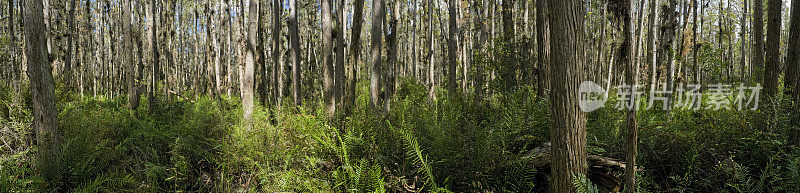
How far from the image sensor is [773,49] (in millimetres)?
4488

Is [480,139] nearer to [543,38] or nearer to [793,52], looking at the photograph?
[543,38]

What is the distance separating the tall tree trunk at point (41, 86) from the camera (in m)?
3.62

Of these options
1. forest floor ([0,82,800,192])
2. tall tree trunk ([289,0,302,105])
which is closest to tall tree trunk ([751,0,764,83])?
forest floor ([0,82,800,192])

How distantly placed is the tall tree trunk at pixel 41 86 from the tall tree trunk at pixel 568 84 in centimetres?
460

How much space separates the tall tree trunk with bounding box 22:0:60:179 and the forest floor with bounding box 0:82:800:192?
13cm

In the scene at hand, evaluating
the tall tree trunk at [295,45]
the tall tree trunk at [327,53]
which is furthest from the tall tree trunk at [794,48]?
the tall tree trunk at [295,45]

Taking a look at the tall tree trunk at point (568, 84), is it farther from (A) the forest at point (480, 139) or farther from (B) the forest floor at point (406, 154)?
(B) the forest floor at point (406, 154)

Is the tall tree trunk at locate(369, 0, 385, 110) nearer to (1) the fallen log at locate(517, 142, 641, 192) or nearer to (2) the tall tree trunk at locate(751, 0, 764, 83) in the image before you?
(1) the fallen log at locate(517, 142, 641, 192)

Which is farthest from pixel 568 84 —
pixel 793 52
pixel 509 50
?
pixel 509 50

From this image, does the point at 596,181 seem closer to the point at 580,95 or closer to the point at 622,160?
the point at 622,160

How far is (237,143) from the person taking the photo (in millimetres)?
4562

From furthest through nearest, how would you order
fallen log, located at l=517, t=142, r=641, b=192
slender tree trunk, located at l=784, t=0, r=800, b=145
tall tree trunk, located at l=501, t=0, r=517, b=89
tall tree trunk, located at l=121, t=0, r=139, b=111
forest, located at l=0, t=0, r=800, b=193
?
tall tree trunk, located at l=501, t=0, r=517, b=89, tall tree trunk, located at l=121, t=0, r=139, b=111, slender tree trunk, located at l=784, t=0, r=800, b=145, fallen log, located at l=517, t=142, r=641, b=192, forest, located at l=0, t=0, r=800, b=193

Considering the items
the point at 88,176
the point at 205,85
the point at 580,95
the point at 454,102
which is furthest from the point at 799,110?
the point at 205,85

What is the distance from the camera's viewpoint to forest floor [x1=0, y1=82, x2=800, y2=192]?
10.3 feet
